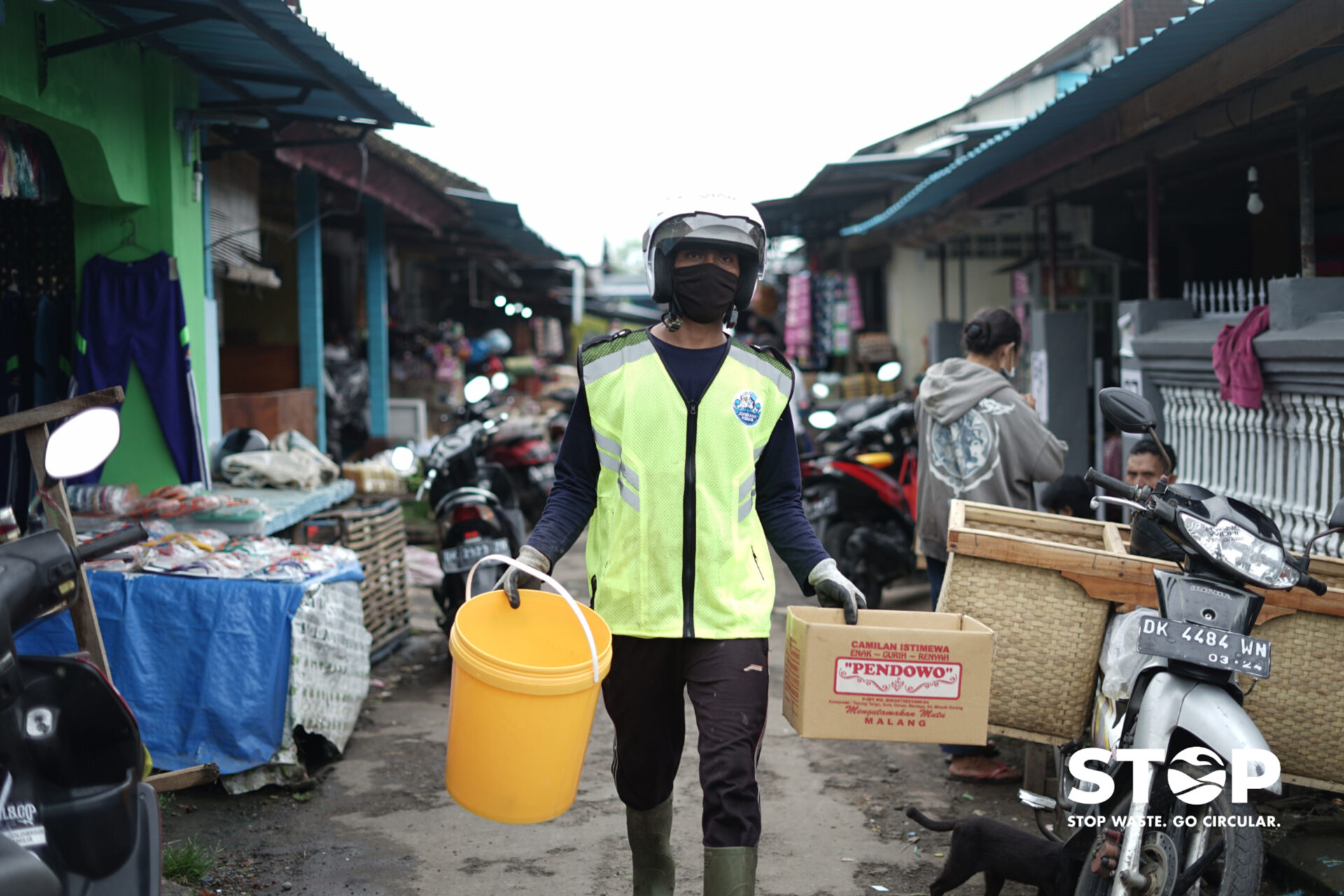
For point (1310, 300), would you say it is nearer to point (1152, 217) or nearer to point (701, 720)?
point (1152, 217)

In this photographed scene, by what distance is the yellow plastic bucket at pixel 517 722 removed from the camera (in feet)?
8.91

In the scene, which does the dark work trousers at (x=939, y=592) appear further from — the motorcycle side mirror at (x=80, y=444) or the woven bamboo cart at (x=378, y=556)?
the motorcycle side mirror at (x=80, y=444)

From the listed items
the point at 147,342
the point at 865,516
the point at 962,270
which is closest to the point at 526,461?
the point at 865,516

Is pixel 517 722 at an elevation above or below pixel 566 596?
below

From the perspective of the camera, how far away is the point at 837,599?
123 inches

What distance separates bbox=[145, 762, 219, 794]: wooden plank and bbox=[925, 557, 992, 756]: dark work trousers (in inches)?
112

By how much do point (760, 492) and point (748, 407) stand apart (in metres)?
→ 0.29

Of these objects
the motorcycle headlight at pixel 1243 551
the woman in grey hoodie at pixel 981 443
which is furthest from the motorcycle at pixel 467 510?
the motorcycle headlight at pixel 1243 551

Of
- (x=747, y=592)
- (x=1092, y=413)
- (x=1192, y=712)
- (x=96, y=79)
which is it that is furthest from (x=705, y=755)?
(x=1092, y=413)

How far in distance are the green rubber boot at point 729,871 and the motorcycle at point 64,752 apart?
1.24 metres

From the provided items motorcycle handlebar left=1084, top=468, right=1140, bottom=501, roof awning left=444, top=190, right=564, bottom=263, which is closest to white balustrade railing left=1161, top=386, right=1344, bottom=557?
motorcycle handlebar left=1084, top=468, right=1140, bottom=501

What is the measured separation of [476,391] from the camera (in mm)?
8133

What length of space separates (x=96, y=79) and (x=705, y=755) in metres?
4.61

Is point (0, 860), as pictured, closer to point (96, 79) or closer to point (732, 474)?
point (732, 474)
